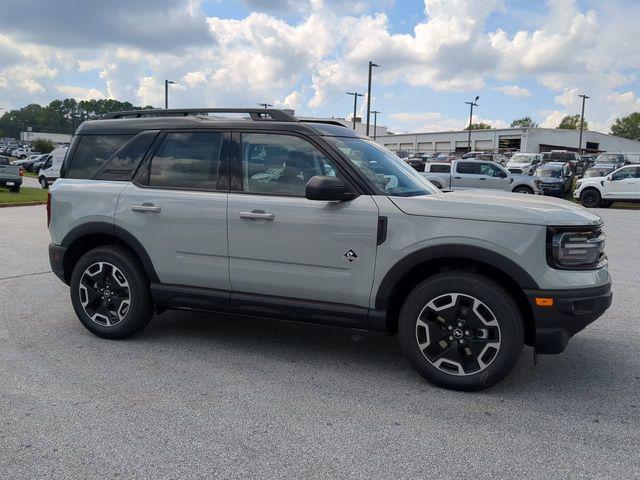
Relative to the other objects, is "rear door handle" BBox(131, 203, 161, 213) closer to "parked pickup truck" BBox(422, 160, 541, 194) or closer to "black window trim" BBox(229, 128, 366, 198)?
"black window trim" BBox(229, 128, 366, 198)

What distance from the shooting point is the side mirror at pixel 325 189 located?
3885mm

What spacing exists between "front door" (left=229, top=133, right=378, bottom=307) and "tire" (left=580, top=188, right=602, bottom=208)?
2159cm

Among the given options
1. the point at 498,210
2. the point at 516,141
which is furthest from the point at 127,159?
the point at 516,141

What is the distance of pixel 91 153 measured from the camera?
506cm

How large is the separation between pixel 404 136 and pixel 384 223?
101347 millimetres

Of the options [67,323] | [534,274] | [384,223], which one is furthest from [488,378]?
[67,323]

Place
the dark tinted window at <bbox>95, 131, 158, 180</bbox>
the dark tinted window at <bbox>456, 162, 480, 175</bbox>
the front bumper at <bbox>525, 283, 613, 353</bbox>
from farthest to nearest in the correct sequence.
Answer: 1. the dark tinted window at <bbox>456, 162, 480, 175</bbox>
2. the dark tinted window at <bbox>95, 131, 158, 180</bbox>
3. the front bumper at <bbox>525, 283, 613, 353</bbox>

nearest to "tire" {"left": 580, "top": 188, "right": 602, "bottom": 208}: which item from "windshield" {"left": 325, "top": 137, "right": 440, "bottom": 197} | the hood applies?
"windshield" {"left": 325, "top": 137, "right": 440, "bottom": 197}

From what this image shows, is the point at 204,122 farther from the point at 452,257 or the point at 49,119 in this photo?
the point at 49,119

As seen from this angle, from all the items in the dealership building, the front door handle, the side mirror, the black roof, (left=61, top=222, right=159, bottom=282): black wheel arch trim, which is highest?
the dealership building

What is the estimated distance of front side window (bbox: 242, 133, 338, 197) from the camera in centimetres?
428

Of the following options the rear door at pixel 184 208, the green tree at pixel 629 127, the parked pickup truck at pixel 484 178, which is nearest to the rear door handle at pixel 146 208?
the rear door at pixel 184 208

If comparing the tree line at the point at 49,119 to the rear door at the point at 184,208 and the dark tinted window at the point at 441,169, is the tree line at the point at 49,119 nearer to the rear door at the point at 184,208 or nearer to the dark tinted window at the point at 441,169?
the dark tinted window at the point at 441,169

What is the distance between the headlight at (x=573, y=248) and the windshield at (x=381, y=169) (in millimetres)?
1044
